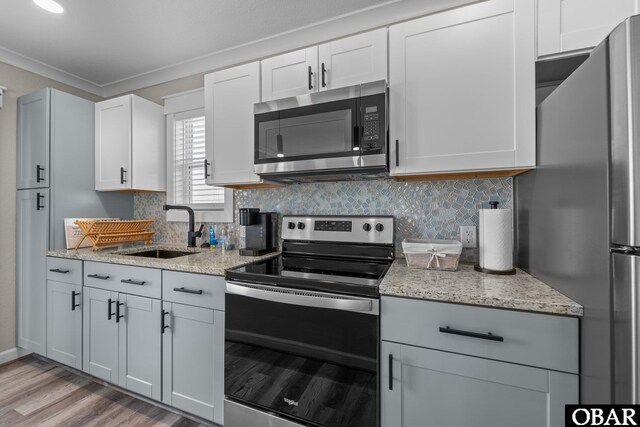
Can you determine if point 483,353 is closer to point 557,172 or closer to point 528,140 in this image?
point 557,172

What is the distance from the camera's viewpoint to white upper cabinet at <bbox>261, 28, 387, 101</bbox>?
1537 millimetres

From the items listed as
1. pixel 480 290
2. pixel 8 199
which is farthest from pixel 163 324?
pixel 8 199

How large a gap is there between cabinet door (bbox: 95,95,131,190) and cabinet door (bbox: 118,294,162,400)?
1145 mm

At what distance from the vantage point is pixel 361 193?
1930 millimetres

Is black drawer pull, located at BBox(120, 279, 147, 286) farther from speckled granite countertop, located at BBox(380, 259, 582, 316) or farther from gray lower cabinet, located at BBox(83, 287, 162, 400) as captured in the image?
speckled granite countertop, located at BBox(380, 259, 582, 316)

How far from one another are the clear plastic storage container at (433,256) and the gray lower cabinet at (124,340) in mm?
1453

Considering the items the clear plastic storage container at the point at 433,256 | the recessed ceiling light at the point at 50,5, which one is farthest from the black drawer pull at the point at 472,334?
the recessed ceiling light at the point at 50,5

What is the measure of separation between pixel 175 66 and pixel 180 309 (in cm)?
213

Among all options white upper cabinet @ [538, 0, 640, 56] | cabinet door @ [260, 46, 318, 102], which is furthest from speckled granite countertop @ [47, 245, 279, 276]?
white upper cabinet @ [538, 0, 640, 56]

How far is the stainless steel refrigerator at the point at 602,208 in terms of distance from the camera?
2.32 ft

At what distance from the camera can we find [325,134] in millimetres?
1567

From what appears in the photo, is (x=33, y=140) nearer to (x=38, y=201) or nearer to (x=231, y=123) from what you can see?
(x=38, y=201)

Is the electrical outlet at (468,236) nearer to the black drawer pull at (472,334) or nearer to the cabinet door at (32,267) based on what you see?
the black drawer pull at (472,334)

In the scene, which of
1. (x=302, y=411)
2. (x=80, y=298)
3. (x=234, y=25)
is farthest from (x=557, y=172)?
(x=80, y=298)
